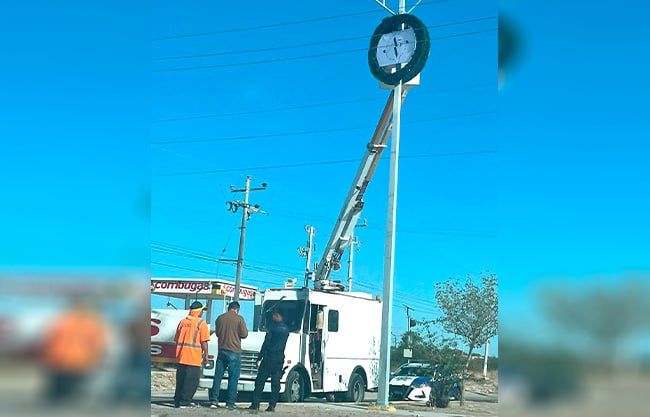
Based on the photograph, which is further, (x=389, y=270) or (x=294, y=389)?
(x=294, y=389)

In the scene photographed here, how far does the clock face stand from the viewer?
526 inches

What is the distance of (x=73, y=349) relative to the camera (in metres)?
1.96

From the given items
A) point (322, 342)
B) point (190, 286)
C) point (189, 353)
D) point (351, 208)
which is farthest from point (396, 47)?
point (190, 286)

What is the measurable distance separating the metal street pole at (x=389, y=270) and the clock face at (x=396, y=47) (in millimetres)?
1353

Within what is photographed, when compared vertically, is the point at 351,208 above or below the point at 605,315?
above

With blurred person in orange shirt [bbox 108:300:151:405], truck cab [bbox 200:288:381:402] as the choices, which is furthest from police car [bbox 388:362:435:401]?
blurred person in orange shirt [bbox 108:300:151:405]

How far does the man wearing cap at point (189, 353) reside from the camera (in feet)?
29.2

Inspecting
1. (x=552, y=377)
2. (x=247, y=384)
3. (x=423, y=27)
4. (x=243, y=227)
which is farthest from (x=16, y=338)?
(x=243, y=227)

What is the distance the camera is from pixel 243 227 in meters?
34.1

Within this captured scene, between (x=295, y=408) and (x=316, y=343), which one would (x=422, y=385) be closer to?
(x=316, y=343)

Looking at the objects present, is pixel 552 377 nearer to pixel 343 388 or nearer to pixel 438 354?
pixel 343 388

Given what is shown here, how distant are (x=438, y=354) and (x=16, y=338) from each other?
41.0ft

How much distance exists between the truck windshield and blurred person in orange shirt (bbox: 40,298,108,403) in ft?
33.6

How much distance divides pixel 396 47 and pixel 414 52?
45 centimetres
